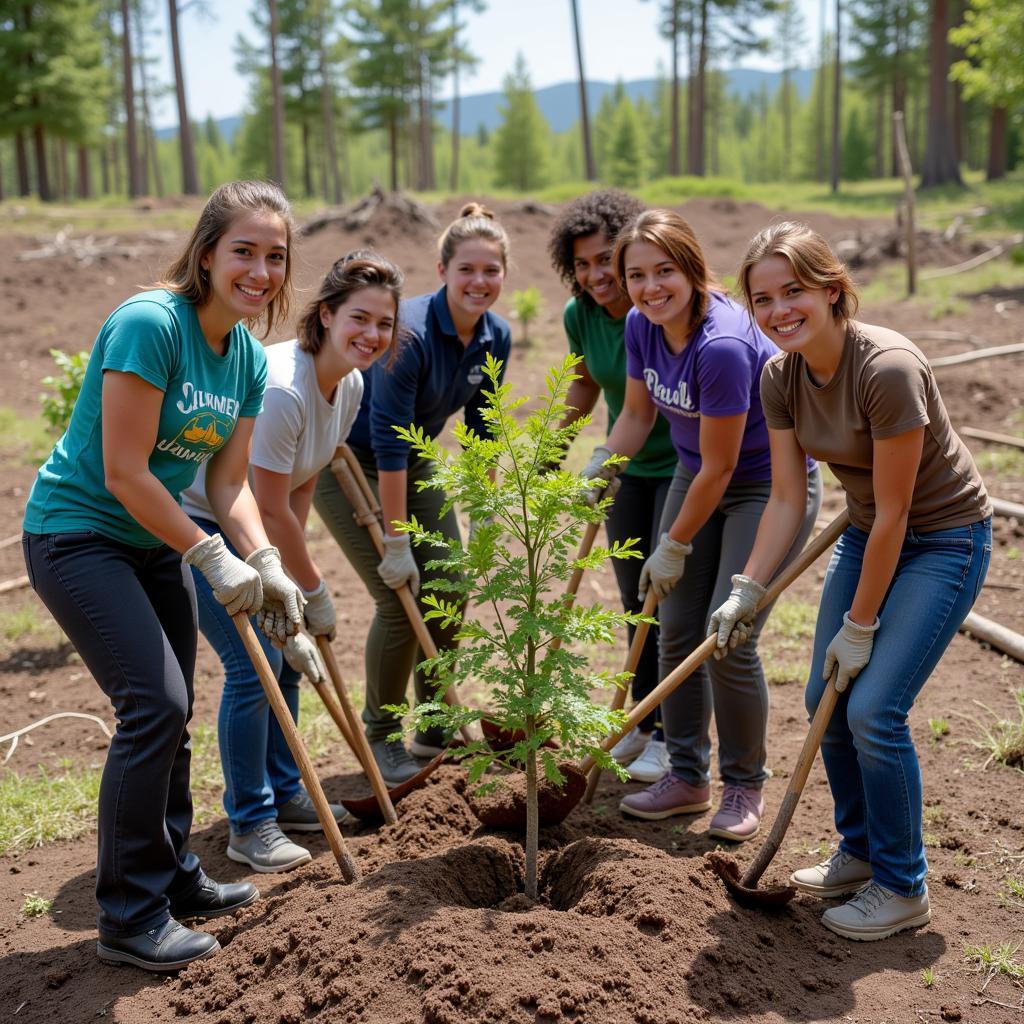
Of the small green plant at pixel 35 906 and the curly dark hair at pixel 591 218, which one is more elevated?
the curly dark hair at pixel 591 218

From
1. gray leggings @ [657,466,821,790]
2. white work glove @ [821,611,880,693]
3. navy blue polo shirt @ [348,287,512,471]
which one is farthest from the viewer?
navy blue polo shirt @ [348,287,512,471]

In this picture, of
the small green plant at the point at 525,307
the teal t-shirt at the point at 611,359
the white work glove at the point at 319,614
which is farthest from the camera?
the small green plant at the point at 525,307

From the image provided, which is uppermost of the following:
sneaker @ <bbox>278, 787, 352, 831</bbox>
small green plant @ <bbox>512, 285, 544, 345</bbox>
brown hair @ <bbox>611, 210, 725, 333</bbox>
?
brown hair @ <bbox>611, 210, 725, 333</bbox>

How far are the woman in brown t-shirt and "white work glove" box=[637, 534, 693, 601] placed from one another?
0.59 meters

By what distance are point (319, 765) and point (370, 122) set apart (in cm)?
3501

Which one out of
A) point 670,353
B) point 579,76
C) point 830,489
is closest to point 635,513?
point 670,353

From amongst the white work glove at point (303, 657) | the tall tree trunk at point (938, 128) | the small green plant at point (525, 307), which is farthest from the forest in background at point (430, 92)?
the white work glove at point (303, 657)

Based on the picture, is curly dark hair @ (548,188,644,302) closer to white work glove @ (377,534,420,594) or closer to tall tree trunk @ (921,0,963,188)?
white work glove @ (377,534,420,594)

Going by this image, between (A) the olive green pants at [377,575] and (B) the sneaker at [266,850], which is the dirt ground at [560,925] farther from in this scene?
(A) the olive green pants at [377,575]

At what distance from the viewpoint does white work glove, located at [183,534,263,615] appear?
106 inches

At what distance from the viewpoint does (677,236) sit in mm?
3104

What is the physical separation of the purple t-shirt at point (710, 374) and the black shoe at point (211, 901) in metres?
2.06

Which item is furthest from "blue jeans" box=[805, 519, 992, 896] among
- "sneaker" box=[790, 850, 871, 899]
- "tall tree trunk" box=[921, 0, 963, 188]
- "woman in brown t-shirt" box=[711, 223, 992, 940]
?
"tall tree trunk" box=[921, 0, 963, 188]

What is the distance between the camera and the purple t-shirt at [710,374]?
3.11 metres
